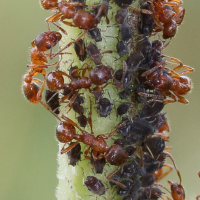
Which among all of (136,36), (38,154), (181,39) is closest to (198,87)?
(181,39)

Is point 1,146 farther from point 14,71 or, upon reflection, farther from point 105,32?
point 105,32

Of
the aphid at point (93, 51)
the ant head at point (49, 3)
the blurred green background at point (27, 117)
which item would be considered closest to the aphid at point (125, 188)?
the aphid at point (93, 51)

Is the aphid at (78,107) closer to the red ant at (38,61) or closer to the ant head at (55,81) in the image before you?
the ant head at (55,81)

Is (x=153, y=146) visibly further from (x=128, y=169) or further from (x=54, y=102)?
Result: (x=54, y=102)

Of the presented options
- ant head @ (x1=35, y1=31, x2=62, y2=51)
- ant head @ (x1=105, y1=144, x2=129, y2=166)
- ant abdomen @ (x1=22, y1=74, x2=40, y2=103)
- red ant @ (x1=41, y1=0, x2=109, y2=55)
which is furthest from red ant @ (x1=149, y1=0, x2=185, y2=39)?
ant abdomen @ (x1=22, y1=74, x2=40, y2=103)

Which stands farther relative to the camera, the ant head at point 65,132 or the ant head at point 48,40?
the ant head at point 48,40

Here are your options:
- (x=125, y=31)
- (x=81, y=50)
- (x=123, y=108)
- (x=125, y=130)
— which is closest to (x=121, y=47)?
(x=125, y=31)

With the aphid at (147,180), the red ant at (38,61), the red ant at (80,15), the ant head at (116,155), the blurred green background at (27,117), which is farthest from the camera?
the blurred green background at (27,117)
